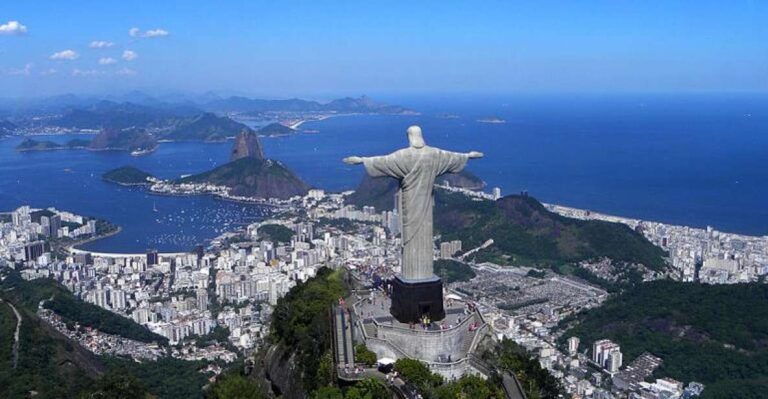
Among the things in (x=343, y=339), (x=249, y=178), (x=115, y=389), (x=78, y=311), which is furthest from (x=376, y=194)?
(x=343, y=339)

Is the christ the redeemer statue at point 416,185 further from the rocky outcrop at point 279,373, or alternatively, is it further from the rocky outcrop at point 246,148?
the rocky outcrop at point 246,148

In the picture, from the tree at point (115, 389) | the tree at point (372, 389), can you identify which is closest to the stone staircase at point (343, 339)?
the tree at point (372, 389)

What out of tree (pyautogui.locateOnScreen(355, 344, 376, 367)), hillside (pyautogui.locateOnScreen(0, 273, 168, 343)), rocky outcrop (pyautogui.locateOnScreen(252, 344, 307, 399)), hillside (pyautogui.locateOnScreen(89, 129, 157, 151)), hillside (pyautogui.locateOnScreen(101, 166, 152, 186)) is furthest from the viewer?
hillside (pyautogui.locateOnScreen(89, 129, 157, 151))

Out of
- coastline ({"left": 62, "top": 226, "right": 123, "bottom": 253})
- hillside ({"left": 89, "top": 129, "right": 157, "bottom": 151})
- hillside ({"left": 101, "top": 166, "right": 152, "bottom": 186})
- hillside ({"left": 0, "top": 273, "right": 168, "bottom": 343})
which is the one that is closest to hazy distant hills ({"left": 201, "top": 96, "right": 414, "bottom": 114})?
hillside ({"left": 89, "top": 129, "right": 157, "bottom": 151})

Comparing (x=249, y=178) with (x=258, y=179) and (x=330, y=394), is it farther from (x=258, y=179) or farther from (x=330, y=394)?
(x=330, y=394)

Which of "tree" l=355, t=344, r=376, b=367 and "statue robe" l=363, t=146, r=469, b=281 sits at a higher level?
"statue robe" l=363, t=146, r=469, b=281

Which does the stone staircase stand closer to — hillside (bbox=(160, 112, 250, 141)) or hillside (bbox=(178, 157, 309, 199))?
hillside (bbox=(178, 157, 309, 199))
